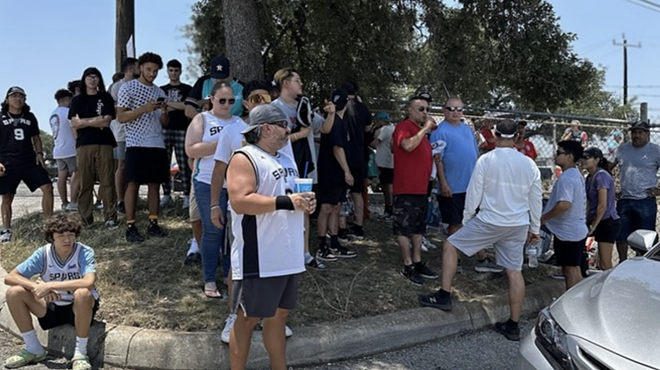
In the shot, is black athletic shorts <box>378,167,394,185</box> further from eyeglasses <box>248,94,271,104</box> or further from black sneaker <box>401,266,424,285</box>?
eyeglasses <box>248,94,271,104</box>

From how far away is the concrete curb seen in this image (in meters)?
3.89

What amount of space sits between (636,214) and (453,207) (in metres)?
2.64

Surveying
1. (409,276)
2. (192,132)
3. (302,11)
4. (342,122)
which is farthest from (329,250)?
(302,11)

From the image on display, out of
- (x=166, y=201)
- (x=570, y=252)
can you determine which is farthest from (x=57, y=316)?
(x=570, y=252)

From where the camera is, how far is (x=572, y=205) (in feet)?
17.3

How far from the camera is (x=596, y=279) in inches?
131

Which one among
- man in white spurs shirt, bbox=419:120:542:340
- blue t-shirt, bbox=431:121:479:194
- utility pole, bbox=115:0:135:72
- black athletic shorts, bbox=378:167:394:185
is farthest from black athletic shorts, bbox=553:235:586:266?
utility pole, bbox=115:0:135:72

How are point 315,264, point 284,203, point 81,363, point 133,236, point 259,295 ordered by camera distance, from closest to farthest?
point 284,203, point 259,295, point 81,363, point 315,264, point 133,236

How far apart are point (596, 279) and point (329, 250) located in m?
2.96

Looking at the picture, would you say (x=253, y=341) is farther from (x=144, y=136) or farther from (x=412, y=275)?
(x=144, y=136)

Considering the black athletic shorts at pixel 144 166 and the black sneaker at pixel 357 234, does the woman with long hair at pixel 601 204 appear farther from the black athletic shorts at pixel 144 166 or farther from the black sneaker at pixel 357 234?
the black athletic shorts at pixel 144 166

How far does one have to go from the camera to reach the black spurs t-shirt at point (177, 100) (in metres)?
6.85

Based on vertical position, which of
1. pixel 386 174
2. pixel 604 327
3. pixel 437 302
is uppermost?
pixel 386 174

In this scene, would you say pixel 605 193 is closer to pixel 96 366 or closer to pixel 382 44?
pixel 382 44
